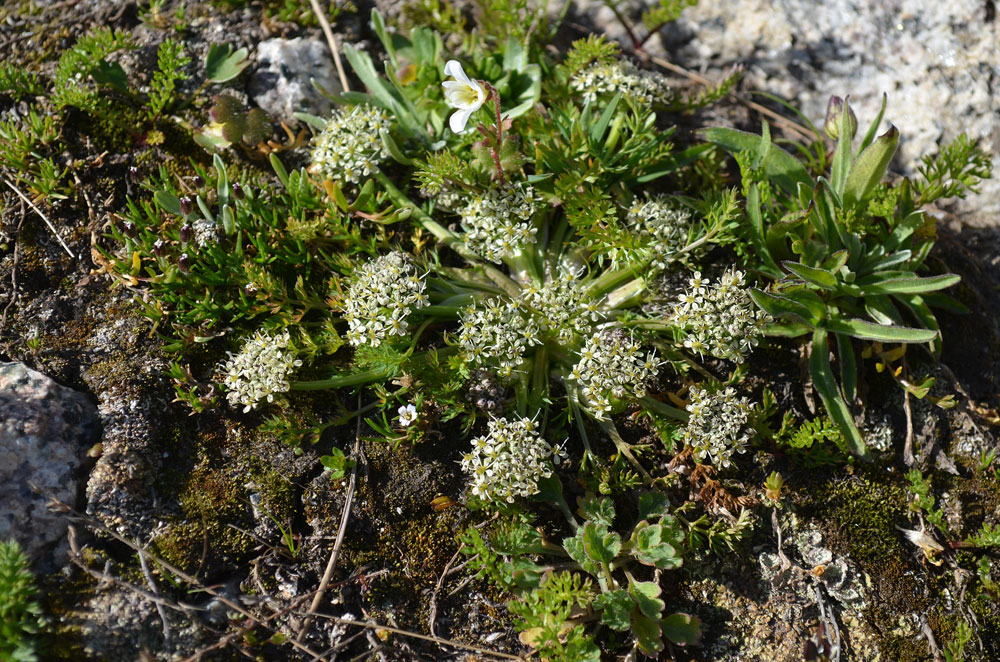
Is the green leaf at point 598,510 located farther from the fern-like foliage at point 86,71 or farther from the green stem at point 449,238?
the fern-like foliage at point 86,71

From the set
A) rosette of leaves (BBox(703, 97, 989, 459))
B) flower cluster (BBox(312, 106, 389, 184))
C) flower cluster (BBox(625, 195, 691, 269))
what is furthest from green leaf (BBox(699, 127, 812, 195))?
flower cluster (BBox(312, 106, 389, 184))

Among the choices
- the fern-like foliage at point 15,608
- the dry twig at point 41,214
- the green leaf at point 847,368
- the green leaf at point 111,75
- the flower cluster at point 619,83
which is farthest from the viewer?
the green leaf at point 111,75

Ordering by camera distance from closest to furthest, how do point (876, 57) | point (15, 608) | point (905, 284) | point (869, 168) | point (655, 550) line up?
point (15, 608)
point (655, 550)
point (905, 284)
point (869, 168)
point (876, 57)

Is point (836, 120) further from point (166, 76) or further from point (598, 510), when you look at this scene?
point (166, 76)

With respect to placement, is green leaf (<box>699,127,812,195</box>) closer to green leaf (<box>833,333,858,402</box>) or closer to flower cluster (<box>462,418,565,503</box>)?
green leaf (<box>833,333,858,402</box>)

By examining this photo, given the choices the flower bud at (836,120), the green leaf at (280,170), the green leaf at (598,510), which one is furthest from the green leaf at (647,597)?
the green leaf at (280,170)

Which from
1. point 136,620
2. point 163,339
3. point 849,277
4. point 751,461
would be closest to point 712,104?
point 849,277

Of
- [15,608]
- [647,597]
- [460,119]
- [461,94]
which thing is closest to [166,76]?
[461,94]

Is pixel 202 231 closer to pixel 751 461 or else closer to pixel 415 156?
pixel 415 156
